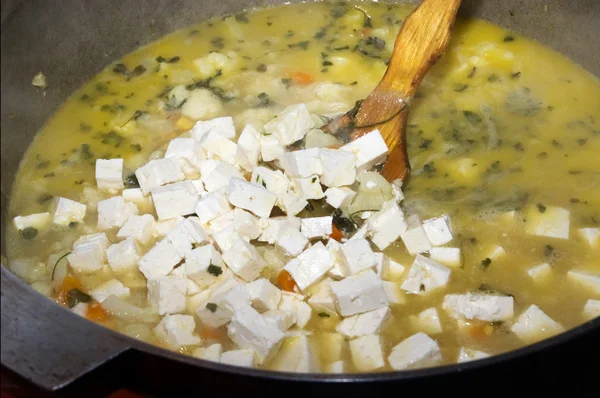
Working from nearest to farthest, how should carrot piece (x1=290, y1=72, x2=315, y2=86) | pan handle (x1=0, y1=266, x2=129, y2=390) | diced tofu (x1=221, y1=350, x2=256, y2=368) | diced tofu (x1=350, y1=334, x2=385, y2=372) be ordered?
pan handle (x1=0, y1=266, x2=129, y2=390), diced tofu (x1=221, y1=350, x2=256, y2=368), diced tofu (x1=350, y1=334, x2=385, y2=372), carrot piece (x1=290, y1=72, x2=315, y2=86)

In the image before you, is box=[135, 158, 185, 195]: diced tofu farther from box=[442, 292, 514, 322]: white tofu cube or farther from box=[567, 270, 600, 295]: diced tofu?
box=[567, 270, 600, 295]: diced tofu

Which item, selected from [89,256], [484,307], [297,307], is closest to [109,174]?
[89,256]

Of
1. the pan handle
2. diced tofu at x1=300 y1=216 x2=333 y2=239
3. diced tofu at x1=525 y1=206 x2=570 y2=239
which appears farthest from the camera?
diced tofu at x1=525 y1=206 x2=570 y2=239

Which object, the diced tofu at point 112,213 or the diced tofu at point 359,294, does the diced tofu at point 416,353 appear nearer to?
the diced tofu at point 359,294

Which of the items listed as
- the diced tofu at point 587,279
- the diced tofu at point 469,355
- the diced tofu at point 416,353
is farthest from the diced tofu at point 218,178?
the diced tofu at point 587,279

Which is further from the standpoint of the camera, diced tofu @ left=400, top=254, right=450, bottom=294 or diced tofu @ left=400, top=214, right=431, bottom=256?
diced tofu @ left=400, top=214, right=431, bottom=256

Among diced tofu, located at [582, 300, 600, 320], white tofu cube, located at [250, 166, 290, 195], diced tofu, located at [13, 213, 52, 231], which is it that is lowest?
diced tofu, located at [582, 300, 600, 320]

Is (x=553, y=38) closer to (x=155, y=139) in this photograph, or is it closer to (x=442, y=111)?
(x=442, y=111)

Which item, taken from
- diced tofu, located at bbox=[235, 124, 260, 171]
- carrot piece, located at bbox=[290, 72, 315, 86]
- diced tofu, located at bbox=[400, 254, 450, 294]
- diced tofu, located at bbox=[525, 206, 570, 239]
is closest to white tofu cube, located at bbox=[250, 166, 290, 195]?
diced tofu, located at bbox=[235, 124, 260, 171]
